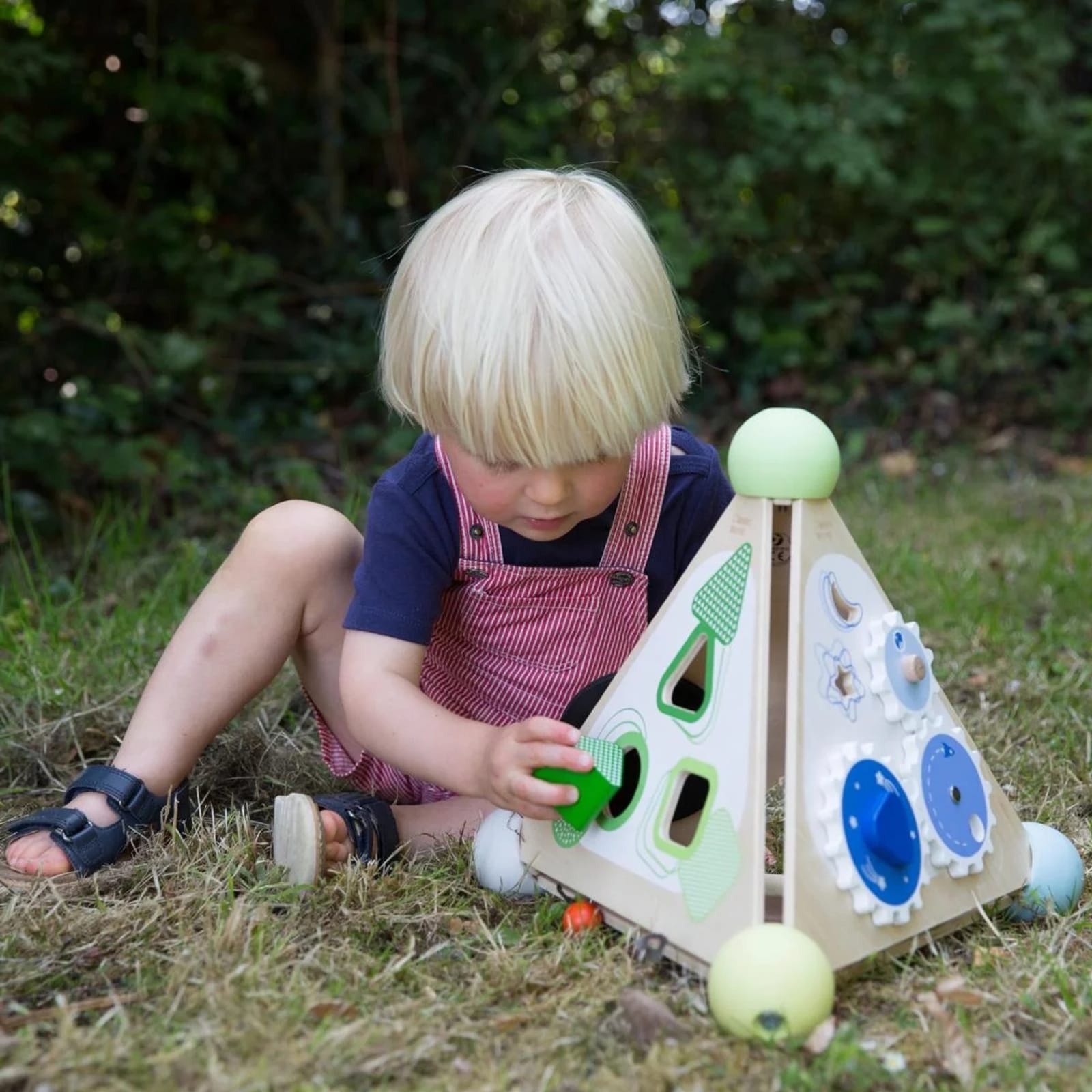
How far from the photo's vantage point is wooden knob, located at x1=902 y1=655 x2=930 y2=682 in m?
1.26

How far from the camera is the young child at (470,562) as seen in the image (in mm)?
1273

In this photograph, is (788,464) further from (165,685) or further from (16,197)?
(16,197)

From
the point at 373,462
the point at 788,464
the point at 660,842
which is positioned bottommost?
the point at 373,462

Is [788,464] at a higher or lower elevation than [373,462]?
higher

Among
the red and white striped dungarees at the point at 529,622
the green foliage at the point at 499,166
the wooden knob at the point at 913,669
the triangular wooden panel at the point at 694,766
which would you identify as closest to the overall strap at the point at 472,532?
the red and white striped dungarees at the point at 529,622

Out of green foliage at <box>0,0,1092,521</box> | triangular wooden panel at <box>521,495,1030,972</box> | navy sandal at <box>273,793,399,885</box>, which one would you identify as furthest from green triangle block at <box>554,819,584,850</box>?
green foliage at <box>0,0,1092,521</box>

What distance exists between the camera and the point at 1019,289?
14.5ft

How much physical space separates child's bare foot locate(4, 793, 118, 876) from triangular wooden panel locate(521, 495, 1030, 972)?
0.52m

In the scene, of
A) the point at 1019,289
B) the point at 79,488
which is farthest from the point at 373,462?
the point at 1019,289

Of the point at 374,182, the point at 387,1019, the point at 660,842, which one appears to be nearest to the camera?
the point at 387,1019

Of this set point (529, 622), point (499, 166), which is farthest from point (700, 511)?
point (499, 166)

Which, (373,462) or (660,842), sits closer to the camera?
(660,842)

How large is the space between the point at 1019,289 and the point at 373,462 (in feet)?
7.47

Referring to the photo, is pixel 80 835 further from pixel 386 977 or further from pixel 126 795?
pixel 386 977
